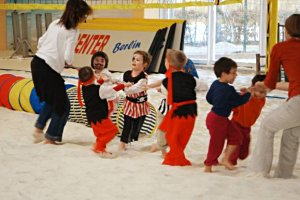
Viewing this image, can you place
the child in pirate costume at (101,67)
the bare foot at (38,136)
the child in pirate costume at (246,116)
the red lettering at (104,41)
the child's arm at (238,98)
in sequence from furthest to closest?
the red lettering at (104,41), the bare foot at (38,136), the child in pirate costume at (101,67), the child in pirate costume at (246,116), the child's arm at (238,98)

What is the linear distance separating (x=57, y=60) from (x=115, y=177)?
5.31 ft

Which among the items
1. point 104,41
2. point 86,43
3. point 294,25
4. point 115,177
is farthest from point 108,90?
point 86,43

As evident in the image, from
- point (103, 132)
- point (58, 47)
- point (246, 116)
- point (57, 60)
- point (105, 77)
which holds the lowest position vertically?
point (103, 132)

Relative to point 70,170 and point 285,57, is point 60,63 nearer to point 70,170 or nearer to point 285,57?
point 70,170

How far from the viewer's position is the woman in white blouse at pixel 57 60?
5438 millimetres

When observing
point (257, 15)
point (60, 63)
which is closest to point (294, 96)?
point (60, 63)

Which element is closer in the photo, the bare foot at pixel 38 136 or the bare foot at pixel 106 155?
the bare foot at pixel 106 155

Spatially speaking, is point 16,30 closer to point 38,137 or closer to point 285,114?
point 38,137

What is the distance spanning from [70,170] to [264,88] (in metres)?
1.67

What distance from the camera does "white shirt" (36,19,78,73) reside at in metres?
5.43

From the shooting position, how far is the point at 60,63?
18.1 ft

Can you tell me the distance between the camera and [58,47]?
5.48 metres

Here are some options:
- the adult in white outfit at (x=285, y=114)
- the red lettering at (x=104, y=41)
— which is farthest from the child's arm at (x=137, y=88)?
the red lettering at (x=104, y=41)

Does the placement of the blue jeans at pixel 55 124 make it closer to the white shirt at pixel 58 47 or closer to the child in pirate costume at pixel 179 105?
the white shirt at pixel 58 47
